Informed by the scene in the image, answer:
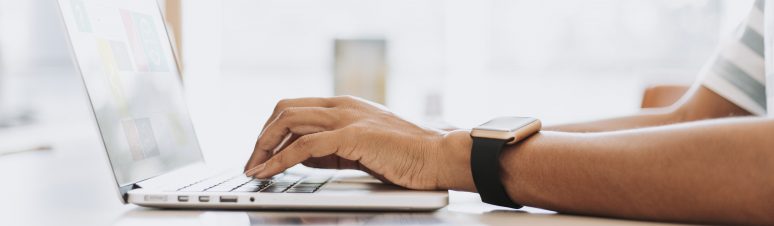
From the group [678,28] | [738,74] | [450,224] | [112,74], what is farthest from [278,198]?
[678,28]

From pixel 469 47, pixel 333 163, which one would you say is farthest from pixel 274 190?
pixel 469 47

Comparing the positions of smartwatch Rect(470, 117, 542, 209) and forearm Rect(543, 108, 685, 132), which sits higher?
smartwatch Rect(470, 117, 542, 209)

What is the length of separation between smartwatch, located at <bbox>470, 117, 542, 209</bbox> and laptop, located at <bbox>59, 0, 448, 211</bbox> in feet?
0.13

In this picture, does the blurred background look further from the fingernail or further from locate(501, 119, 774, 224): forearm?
locate(501, 119, 774, 224): forearm

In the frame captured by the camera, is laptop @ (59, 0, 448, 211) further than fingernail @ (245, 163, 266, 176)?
No

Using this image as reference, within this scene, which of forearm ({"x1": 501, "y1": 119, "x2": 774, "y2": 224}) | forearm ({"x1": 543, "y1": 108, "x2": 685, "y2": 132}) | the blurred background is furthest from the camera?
the blurred background

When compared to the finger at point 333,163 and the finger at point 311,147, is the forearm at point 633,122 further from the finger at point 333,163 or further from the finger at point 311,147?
the finger at point 311,147

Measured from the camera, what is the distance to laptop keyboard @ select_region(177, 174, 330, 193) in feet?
2.47

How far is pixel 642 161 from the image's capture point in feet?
2.20

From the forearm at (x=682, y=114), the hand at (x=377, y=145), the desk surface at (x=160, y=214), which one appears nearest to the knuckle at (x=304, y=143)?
the hand at (x=377, y=145)

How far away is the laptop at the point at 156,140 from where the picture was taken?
2.30 feet

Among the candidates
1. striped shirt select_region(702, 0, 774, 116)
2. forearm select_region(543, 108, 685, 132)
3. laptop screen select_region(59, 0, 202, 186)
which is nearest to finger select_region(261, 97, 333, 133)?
laptop screen select_region(59, 0, 202, 186)

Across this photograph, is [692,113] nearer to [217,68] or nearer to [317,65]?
[317,65]

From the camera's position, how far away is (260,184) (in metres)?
0.82
